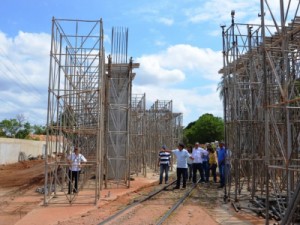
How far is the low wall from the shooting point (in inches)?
1389

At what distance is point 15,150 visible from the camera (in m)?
39.5

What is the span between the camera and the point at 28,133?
73000mm

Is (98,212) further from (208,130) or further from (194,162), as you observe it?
(208,130)

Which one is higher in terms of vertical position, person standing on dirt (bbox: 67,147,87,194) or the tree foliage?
the tree foliage

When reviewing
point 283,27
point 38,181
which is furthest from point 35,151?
point 283,27

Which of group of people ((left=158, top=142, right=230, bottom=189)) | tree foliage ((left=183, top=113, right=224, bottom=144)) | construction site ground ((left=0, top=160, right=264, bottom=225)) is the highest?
tree foliage ((left=183, top=113, right=224, bottom=144))

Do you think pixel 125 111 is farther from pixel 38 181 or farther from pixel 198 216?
pixel 198 216

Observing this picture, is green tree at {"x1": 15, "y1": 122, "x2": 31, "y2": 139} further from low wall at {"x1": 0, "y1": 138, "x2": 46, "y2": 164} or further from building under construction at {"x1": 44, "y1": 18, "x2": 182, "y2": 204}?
building under construction at {"x1": 44, "y1": 18, "x2": 182, "y2": 204}

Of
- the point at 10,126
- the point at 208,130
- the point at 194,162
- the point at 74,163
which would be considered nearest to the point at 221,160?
the point at 194,162

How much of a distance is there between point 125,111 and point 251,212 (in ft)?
29.8

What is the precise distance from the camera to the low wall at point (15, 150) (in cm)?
3528

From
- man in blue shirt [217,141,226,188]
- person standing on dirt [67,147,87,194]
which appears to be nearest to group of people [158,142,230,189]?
man in blue shirt [217,141,226,188]

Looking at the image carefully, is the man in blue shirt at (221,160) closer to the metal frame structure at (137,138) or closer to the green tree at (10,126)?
the metal frame structure at (137,138)

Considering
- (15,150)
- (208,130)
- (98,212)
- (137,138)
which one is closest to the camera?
(98,212)
